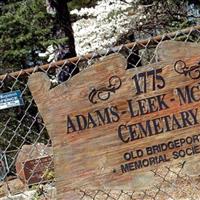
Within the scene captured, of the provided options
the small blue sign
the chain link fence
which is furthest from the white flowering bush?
the small blue sign

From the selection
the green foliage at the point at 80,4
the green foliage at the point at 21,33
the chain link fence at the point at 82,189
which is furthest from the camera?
the green foliage at the point at 80,4

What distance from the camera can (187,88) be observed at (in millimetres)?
3475

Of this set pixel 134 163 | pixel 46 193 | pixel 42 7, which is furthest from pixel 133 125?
pixel 42 7

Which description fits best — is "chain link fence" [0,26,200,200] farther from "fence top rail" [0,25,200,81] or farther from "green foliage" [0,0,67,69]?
"green foliage" [0,0,67,69]

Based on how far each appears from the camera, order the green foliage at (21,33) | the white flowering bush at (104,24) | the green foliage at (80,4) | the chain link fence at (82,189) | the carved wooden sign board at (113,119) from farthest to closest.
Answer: the green foliage at (80,4) < the white flowering bush at (104,24) < the green foliage at (21,33) < the chain link fence at (82,189) < the carved wooden sign board at (113,119)

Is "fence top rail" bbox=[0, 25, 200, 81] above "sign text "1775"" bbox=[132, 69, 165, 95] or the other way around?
above

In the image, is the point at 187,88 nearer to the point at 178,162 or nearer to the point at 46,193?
the point at 178,162

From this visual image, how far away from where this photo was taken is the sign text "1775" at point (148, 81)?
11.2 feet

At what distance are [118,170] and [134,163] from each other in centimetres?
10

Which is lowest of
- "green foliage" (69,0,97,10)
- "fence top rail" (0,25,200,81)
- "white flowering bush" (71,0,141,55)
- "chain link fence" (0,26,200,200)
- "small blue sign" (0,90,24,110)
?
"green foliage" (69,0,97,10)

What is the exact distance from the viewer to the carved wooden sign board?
3.39 meters

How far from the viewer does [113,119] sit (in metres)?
3.41

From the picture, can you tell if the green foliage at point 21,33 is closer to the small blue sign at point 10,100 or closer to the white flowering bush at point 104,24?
the white flowering bush at point 104,24

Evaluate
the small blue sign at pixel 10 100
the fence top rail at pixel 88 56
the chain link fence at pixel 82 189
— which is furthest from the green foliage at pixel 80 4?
the small blue sign at pixel 10 100
